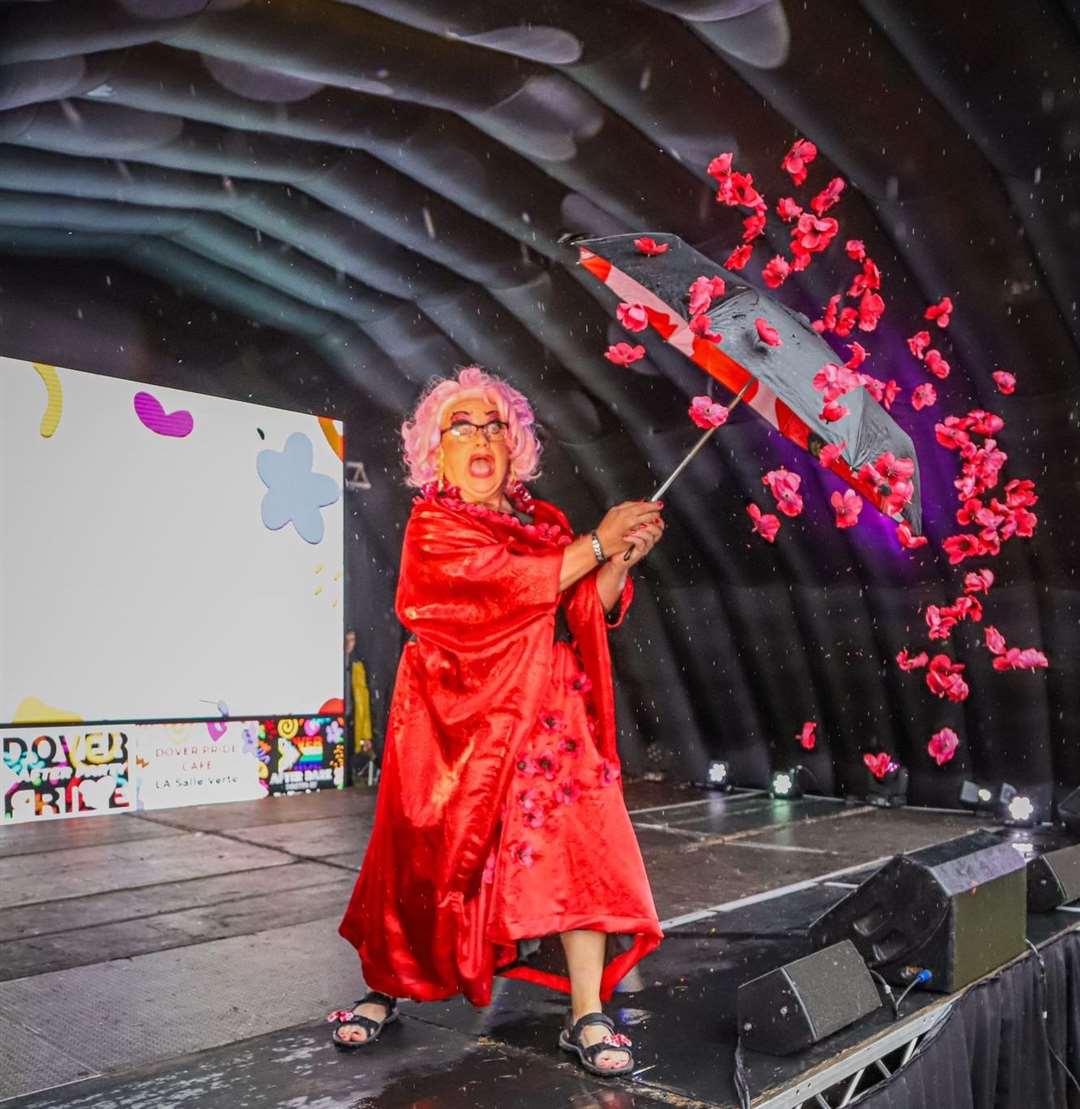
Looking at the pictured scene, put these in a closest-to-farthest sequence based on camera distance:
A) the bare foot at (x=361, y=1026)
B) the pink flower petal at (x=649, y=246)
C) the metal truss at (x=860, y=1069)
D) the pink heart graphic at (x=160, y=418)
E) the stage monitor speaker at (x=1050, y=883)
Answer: the metal truss at (x=860, y=1069), the bare foot at (x=361, y=1026), the pink flower petal at (x=649, y=246), the stage monitor speaker at (x=1050, y=883), the pink heart graphic at (x=160, y=418)

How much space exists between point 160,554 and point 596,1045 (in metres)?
5.21

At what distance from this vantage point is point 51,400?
6457 millimetres

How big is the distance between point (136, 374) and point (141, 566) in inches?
54.9

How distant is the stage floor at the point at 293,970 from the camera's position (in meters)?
2.34

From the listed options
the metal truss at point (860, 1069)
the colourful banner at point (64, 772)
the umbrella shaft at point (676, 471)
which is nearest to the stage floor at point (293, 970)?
the metal truss at point (860, 1069)

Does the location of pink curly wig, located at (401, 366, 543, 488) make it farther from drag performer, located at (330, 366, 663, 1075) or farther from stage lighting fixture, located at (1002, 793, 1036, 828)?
stage lighting fixture, located at (1002, 793, 1036, 828)

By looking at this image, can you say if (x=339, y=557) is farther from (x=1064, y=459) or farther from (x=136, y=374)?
(x=1064, y=459)

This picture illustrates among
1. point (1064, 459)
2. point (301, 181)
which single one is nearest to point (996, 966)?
point (1064, 459)

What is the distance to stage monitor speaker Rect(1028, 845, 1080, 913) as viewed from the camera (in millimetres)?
3605

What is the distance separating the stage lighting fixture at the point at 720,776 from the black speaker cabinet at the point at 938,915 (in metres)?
4.78

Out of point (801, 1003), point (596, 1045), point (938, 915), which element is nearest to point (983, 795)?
point (938, 915)

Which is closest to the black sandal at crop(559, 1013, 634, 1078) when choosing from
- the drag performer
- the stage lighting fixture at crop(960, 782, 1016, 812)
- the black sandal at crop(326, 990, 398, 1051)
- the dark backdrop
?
the drag performer

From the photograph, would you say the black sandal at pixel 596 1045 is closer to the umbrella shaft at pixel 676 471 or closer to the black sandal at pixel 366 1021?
the black sandal at pixel 366 1021

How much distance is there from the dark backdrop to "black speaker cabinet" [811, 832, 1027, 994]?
9.63 ft
